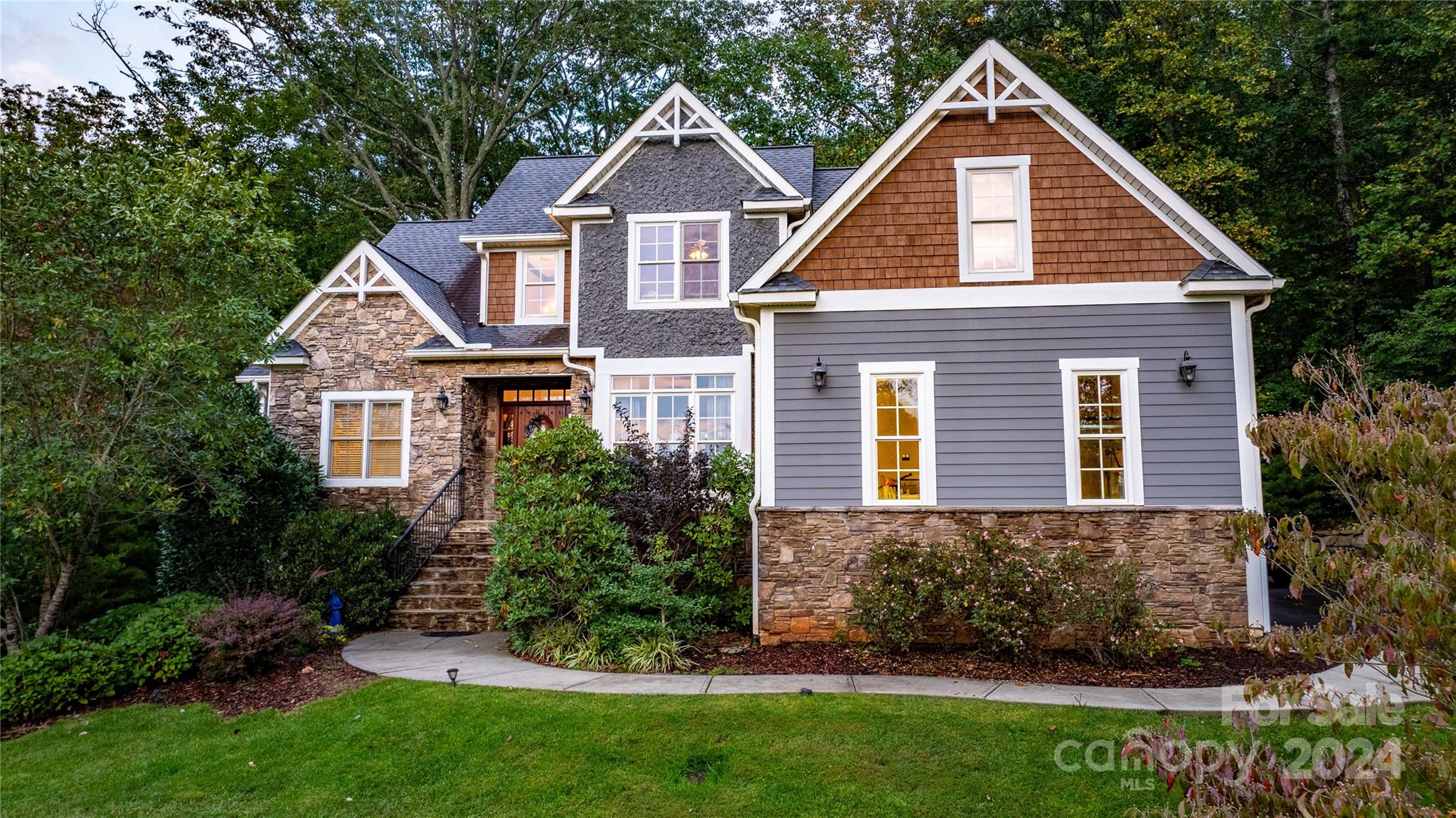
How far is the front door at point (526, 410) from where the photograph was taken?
531 inches

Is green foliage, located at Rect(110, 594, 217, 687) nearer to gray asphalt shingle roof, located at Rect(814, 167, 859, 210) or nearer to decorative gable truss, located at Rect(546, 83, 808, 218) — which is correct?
decorative gable truss, located at Rect(546, 83, 808, 218)

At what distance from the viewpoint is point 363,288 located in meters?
12.7

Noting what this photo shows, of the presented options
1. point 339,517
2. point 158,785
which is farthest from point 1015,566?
point 339,517

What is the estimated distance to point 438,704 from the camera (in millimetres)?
6395

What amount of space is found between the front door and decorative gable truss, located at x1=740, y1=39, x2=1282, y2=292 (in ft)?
19.2

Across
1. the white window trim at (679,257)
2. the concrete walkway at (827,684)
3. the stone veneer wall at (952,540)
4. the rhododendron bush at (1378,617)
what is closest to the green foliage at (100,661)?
the concrete walkway at (827,684)

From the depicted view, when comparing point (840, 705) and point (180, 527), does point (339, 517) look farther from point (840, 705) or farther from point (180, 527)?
point (840, 705)

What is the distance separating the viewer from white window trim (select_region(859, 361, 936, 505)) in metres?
8.60

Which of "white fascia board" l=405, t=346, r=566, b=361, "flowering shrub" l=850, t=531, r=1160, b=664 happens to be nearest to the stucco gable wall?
"white fascia board" l=405, t=346, r=566, b=361

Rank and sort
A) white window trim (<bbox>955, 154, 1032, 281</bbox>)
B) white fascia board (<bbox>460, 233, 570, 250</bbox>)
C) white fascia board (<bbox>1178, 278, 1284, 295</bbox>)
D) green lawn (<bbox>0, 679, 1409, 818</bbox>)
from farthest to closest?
white fascia board (<bbox>460, 233, 570, 250</bbox>) < white window trim (<bbox>955, 154, 1032, 281</bbox>) < white fascia board (<bbox>1178, 278, 1284, 295</bbox>) < green lawn (<bbox>0, 679, 1409, 818</bbox>)

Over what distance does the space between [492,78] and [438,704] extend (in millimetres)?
23967

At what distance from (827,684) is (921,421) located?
3.30 meters

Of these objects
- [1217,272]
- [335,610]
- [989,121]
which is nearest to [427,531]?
[335,610]

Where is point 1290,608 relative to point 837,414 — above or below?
below
